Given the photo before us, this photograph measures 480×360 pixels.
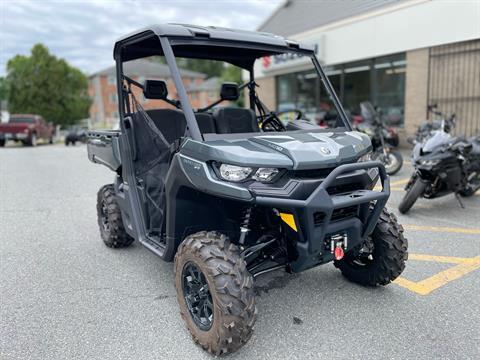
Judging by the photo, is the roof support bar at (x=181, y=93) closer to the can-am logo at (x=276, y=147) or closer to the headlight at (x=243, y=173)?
the headlight at (x=243, y=173)

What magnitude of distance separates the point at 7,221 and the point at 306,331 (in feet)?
16.3

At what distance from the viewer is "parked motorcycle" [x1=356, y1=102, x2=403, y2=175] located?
860cm

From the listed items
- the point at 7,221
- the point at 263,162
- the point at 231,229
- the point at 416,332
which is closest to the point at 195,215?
the point at 231,229

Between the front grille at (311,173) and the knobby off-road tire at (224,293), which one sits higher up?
the front grille at (311,173)

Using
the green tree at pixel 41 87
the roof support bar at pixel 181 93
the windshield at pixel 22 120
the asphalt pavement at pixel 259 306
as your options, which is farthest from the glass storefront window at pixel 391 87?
the green tree at pixel 41 87

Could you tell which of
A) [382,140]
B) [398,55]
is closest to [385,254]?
[382,140]

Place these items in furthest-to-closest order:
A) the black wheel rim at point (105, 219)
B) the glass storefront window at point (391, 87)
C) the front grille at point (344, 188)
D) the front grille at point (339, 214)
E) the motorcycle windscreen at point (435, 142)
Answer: the glass storefront window at point (391, 87) < the motorcycle windscreen at point (435, 142) < the black wheel rim at point (105, 219) < the front grille at point (344, 188) < the front grille at point (339, 214)

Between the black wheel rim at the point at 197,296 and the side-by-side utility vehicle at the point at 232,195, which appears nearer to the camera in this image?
the side-by-side utility vehicle at the point at 232,195

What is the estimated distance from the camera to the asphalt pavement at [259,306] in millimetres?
2701

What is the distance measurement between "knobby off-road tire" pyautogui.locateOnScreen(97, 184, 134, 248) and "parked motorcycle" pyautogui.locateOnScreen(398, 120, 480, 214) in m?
3.84

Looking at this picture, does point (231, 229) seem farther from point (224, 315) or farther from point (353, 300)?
point (353, 300)

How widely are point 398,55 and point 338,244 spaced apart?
36.4 ft

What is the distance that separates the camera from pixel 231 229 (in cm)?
326

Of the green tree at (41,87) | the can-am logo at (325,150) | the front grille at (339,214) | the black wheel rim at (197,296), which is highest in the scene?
the green tree at (41,87)
